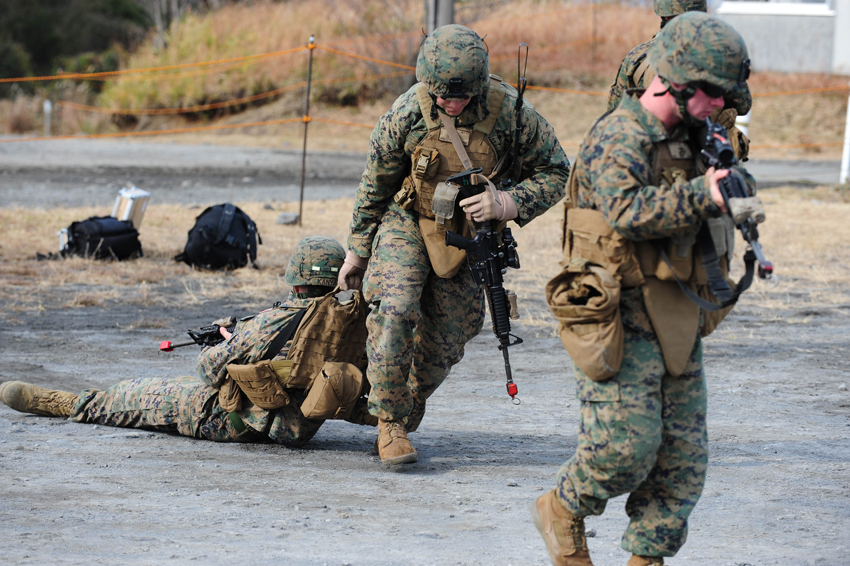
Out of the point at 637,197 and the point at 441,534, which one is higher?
the point at 637,197

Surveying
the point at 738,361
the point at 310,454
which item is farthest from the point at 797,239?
the point at 310,454

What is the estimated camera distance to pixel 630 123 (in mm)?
3303

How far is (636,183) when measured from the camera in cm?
321

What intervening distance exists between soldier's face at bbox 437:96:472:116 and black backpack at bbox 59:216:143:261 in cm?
662

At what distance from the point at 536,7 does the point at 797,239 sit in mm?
18979

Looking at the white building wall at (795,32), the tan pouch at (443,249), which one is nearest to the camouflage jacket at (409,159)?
the tan pouch at (443,249)

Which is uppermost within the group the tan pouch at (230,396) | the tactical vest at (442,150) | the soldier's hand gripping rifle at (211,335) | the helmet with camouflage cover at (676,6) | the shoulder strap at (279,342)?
the helmet with camouflage cover at (676,6)

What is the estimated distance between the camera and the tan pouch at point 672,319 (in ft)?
10.8

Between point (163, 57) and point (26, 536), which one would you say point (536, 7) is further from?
point (26, 536)

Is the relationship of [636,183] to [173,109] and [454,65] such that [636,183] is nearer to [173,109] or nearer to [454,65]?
[454,65]

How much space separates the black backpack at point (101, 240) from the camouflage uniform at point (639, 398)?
7999 mm

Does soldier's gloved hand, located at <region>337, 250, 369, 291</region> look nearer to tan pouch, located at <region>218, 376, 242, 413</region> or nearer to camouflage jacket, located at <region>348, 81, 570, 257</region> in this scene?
camouflage jacket, located at <region>348, 81, 570, 257</region>

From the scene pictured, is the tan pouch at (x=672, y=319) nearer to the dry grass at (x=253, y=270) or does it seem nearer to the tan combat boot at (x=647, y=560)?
the tan combat boot at (x=647, y=560)

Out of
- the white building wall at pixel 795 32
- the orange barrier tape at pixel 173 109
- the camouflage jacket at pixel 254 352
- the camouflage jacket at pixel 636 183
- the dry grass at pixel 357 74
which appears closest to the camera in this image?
the camouflage jacket at pixel 636 183
